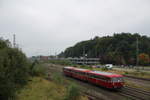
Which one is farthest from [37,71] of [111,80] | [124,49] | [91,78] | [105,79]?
[124,49]

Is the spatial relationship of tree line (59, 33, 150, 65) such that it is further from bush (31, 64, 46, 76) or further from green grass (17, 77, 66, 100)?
green grass (17, 77, 66, 100)

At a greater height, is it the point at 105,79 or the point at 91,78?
the point at 105,79

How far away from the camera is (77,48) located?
15738cm

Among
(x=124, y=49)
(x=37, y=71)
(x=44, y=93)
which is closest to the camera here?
(x=44, y=93)

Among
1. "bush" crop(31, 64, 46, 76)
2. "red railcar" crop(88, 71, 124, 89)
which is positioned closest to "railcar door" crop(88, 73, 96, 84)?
"red railcar" crop(88, 71, 124, 89)

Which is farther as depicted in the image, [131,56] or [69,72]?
[131,56]

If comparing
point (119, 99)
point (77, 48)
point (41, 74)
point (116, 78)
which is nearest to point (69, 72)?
point (41, 74)

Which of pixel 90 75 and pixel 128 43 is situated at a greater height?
pixel 128 43

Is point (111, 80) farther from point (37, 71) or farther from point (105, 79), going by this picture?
point (37, 71)

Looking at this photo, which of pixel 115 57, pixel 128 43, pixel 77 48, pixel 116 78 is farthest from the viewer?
pixel 77 48

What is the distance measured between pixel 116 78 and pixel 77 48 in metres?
137

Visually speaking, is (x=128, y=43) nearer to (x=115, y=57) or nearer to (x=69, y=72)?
(x=115, y=57)

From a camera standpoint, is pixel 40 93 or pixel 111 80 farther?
pixel 111 80

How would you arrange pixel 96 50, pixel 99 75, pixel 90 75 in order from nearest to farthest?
pixel 99 75 < pixel 90 75 < pixel 96 50
